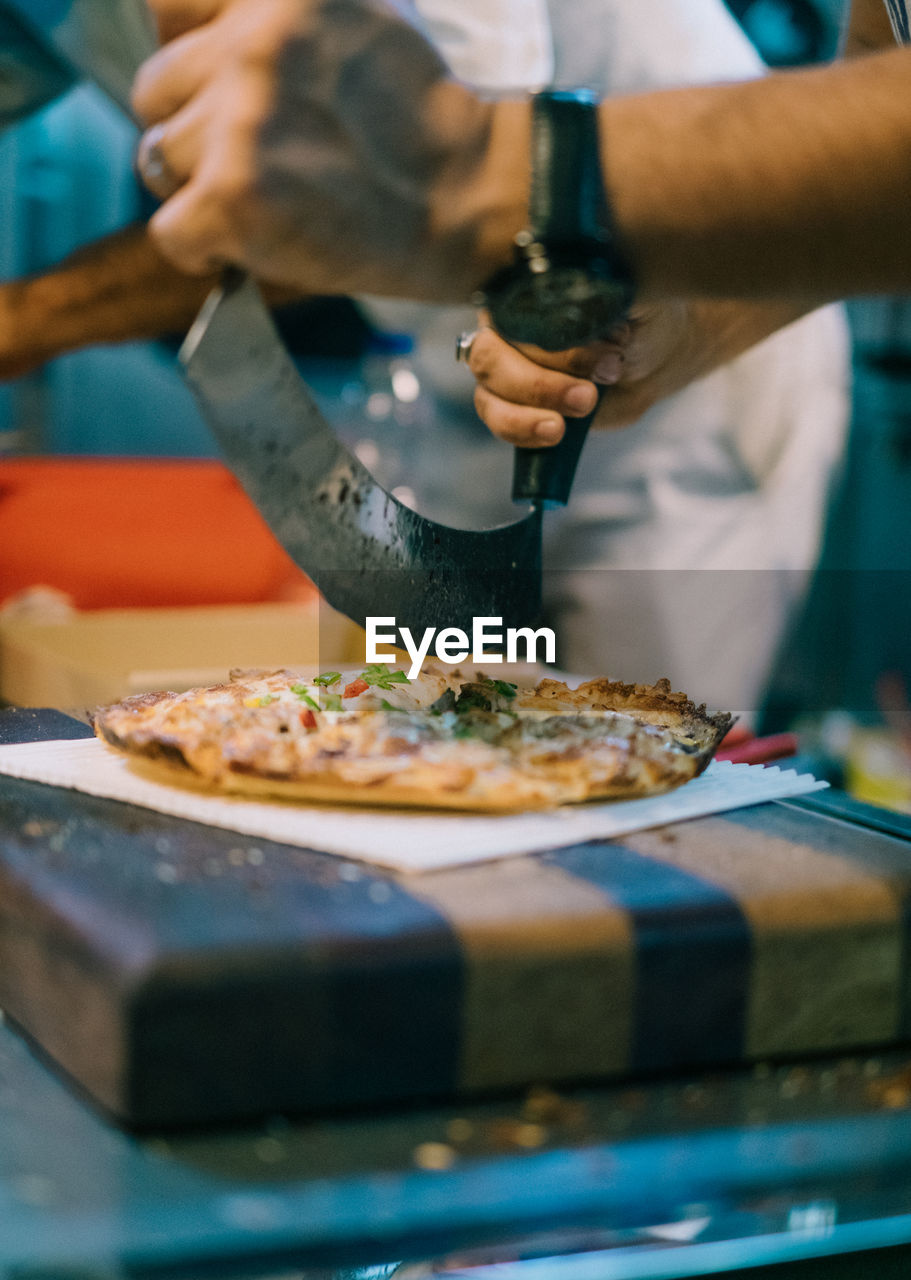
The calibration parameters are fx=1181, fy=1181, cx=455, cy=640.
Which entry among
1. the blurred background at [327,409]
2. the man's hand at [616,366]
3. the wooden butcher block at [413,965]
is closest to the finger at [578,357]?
the man's hand at [616,366]

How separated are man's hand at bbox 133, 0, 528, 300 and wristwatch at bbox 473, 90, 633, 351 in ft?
0.05

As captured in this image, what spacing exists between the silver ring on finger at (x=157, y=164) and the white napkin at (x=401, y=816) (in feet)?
1.06

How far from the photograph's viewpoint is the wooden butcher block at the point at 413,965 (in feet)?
1.42

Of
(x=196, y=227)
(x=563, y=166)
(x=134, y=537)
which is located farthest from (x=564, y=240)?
(x=134, y=537)

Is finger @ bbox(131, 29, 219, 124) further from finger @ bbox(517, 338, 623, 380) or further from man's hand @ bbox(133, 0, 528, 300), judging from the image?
finger @ bbox(517, 338, 623, 380)

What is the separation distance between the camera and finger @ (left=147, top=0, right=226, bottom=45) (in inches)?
23.2

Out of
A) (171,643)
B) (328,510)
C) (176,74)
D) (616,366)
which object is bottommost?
(171,643)

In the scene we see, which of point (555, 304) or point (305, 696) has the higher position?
point (555, 304)

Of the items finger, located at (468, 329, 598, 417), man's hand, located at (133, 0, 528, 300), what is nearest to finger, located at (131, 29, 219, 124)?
man's hand, located at (133, 0, 528, 300)

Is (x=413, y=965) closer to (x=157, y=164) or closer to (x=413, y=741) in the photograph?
(x=413, y=741)

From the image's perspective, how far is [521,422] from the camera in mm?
849

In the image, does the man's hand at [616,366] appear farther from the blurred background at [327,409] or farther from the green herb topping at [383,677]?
the blurred background at [327,409]

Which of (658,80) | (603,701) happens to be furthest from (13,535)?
(603,701)

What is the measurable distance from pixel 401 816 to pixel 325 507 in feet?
0.71
